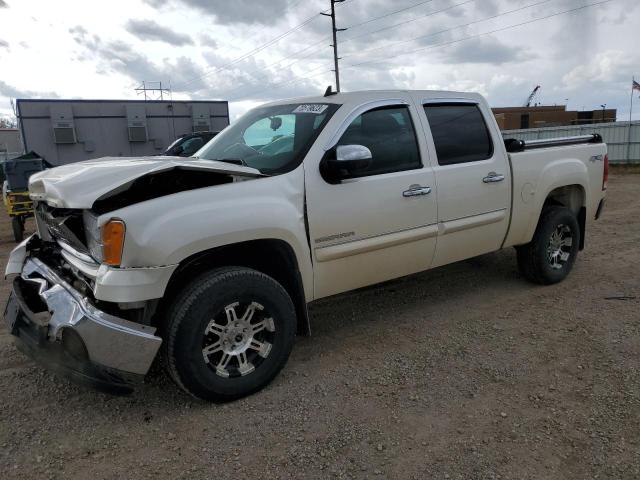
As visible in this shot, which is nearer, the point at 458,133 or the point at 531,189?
the point at 458,133

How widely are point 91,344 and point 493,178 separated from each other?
3401 mm

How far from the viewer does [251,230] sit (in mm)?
3086

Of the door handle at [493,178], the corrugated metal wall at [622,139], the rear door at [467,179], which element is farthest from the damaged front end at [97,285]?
the corrugated metal wall at [622,139]

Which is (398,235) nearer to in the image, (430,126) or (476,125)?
(430,126)

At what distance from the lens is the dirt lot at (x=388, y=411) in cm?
261

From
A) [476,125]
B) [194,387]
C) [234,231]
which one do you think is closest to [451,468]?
[194,387]

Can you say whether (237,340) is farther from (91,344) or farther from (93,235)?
(93,235)

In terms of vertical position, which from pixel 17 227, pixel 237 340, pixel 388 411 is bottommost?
pixel 388 411

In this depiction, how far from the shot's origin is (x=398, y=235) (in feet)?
12.6

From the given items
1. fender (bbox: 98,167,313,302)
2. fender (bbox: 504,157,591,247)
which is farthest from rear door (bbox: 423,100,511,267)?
fender (bbox: 98,167,313,302)

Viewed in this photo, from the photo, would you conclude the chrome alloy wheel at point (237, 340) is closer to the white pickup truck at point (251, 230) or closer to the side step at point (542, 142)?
the white pickup truck at point (251, 230)

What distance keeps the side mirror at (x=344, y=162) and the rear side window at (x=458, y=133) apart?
1.02 meters

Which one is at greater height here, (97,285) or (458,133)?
(458,133)

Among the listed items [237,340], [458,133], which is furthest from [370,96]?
[237,340]
